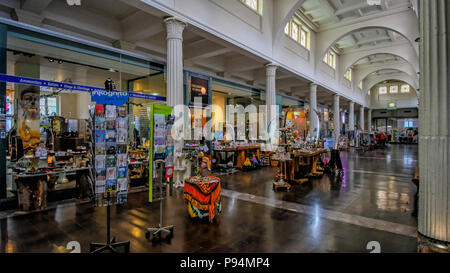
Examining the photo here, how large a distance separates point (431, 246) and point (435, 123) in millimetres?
1245

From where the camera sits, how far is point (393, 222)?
12.1ft

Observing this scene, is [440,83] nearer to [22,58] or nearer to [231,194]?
[231,194]

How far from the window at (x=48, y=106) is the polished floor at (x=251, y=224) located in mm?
2925

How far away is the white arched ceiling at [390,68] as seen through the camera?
68.7 ft

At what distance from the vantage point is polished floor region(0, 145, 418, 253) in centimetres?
291

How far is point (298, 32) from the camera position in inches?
526

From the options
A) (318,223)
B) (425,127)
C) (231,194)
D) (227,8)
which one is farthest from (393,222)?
(227,8)

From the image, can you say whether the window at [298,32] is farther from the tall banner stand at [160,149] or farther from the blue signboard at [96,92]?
the tall banner stand at [160,149]

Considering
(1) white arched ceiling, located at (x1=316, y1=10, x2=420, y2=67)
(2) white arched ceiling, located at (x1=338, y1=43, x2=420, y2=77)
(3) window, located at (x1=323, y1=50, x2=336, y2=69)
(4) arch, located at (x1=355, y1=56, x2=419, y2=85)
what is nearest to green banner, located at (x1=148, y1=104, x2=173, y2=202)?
(1) white arched ceiling, located at (x1=316, y1=10, x2=420, y2=67)

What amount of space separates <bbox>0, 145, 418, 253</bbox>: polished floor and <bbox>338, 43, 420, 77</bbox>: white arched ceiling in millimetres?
15477

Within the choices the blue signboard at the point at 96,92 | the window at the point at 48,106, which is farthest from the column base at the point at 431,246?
the window at the point at 48,106

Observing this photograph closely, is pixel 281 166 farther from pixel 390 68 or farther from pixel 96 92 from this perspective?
pixel 390 68

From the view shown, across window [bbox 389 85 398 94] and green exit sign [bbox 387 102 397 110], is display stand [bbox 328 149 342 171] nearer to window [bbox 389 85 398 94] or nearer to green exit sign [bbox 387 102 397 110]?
green exit sign [bbox 387 102 397 110]

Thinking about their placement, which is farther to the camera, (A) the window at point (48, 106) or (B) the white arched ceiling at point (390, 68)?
(B) the white arched ceiling at point (390, 68)
